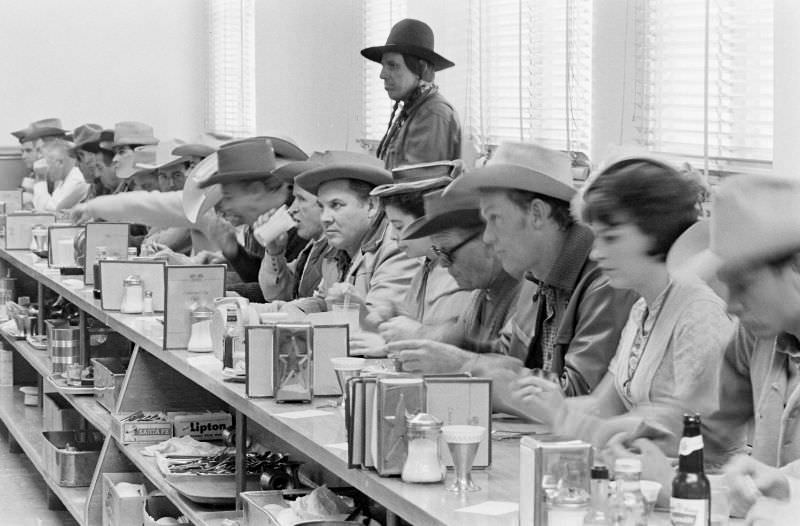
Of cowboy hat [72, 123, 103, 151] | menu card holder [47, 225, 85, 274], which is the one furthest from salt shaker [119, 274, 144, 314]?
cowboy hat [72, 123, 103, 151]

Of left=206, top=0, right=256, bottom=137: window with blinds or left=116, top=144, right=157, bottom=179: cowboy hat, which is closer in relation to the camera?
left=116, top=144, right=157, bottom=179: cowboy hat

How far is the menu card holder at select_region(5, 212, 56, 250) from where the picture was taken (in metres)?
8.30

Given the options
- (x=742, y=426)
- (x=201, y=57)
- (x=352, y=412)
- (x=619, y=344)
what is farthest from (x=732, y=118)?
(x=201, y=57)

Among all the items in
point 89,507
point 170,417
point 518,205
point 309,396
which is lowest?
point 89,507

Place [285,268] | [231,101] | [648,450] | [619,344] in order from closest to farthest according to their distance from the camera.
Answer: [648,450] → [619,344] → [285,268] → [231,101]

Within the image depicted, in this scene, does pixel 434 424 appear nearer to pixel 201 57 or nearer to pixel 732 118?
pixel 732 118

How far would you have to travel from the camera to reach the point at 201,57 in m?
13.4

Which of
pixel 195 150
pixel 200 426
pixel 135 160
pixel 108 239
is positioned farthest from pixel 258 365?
pixel 135 160

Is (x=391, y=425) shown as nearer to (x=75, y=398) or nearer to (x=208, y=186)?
(x=75, y=398)

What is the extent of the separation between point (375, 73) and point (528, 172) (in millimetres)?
5921

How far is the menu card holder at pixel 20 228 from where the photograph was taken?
8.30 metres

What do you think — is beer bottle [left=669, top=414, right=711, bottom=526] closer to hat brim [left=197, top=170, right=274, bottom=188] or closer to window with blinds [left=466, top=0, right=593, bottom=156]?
window with blinds [left=466, top=0, right=593, bottom=156]

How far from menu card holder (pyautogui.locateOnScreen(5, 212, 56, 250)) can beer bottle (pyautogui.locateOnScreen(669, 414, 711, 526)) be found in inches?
267

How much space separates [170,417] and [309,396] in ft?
4.55
